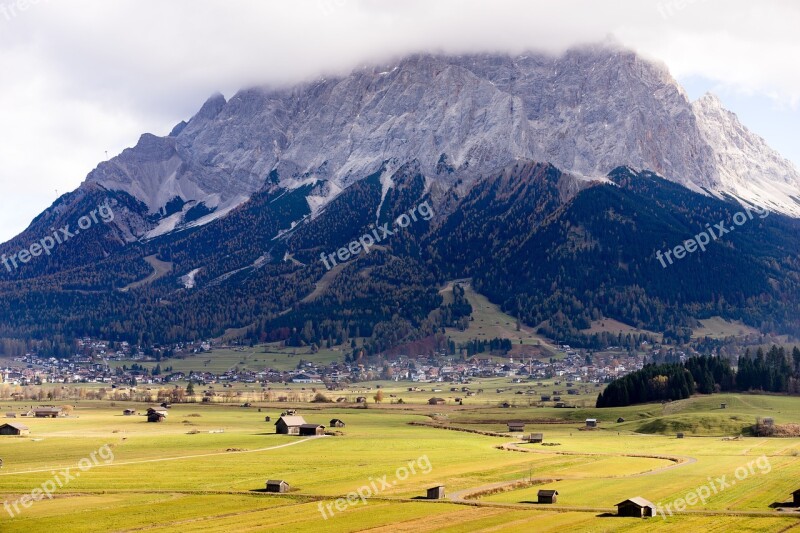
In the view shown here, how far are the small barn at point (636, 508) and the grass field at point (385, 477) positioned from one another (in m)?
1.63

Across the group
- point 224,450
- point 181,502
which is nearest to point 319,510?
point 181,502

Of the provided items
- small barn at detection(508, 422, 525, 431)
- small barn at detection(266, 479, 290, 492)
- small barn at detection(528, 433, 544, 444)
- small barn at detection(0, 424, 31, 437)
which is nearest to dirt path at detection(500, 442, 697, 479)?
small barn at detection(528, 433, 544, 444)

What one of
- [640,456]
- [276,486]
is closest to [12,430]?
[276,486]

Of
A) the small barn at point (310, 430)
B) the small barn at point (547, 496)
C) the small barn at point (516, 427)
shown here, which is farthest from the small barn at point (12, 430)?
the small barn at point (547, 496)

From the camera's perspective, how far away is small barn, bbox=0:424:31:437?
16638cm

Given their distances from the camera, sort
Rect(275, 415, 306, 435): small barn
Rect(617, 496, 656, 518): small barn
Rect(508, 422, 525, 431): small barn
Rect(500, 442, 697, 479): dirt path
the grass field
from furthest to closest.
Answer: Rect(508, 422, 525, 431): small barn, Rect(275, 415, 306, 435): small barn, Rect(500, 442, 697, 479): dirt path, Rect(617, 496, 656, 518): small barn, the grass field

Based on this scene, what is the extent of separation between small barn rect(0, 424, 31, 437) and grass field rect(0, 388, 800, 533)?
4476 millimetres

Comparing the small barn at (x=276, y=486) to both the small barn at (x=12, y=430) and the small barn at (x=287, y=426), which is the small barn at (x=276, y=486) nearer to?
the small barn at (x=287, y=426)

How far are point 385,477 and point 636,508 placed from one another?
Answer: 34.3 m

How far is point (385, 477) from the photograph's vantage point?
119812 mm

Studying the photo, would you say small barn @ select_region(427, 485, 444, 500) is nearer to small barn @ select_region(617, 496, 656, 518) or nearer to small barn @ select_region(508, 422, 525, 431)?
small barn @ select_region(617, 496, 656, 518)

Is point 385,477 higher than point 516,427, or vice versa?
point 516,427

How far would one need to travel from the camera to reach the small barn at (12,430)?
16638 cm

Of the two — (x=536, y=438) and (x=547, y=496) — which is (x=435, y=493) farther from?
(x=536, y=438)
